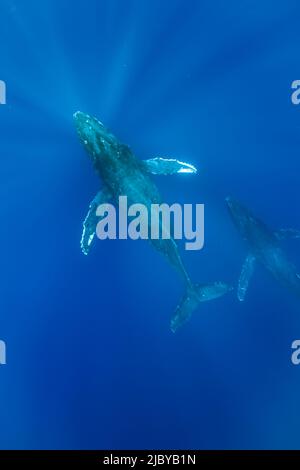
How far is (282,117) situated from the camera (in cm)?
1565

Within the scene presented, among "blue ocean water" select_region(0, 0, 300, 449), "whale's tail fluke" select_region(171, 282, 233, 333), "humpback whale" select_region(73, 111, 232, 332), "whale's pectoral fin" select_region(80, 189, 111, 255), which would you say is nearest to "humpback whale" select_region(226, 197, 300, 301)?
"blue ocean water" select_region(0, 0, 300, 449)

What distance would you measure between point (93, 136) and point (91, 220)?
2.10m

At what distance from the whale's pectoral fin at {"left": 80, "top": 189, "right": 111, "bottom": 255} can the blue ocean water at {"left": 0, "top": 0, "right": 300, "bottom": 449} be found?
2.02 m

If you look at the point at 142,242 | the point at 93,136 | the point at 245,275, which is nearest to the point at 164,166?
the point at 93,136

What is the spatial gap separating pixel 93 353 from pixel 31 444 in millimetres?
3821

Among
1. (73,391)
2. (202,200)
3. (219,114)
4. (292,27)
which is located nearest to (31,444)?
(73,391)

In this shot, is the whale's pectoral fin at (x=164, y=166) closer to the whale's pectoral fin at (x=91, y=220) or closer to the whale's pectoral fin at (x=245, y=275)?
the whale's pectoral fin at (x=91, y=220)

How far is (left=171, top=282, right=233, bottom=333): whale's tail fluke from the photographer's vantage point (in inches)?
579

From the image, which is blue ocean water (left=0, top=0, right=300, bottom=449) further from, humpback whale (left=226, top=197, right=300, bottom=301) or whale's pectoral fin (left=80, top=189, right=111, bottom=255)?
whale's pectoral fin (left=80, top=189, right=111, bottom=255)

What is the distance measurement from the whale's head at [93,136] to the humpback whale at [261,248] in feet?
13.6

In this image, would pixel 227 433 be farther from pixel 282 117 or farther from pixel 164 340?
pixel 282 117

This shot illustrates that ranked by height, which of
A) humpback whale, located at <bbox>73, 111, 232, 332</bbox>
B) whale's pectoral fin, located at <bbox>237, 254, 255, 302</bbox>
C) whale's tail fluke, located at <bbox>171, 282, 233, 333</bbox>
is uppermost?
humpback whale, located at <bbox>73, 111, 232, 332</bbox>

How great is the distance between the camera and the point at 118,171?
42.1 ft

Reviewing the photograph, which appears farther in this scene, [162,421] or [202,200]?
[162,421]
